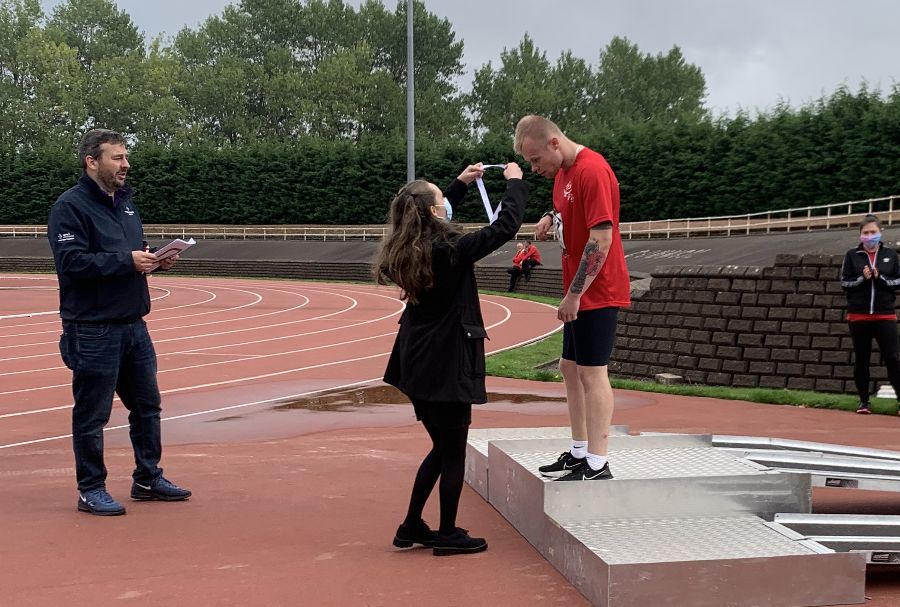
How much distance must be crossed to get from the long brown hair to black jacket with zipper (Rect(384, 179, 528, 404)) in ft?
0.19

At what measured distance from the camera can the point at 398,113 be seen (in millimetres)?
82625

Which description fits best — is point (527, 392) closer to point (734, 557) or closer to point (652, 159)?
point (734, 557)

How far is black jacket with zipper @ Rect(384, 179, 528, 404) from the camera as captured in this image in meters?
5.08

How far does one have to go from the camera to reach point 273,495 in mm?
6676

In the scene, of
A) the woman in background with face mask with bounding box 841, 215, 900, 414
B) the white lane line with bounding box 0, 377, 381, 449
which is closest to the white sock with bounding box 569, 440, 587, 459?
the white lane line with bounding box 0, 377, 381, 449

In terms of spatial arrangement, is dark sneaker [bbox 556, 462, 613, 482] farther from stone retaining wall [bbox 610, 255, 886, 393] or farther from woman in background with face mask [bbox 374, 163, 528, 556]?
stone retaining wall [bbox 610, 255, 886, 393]

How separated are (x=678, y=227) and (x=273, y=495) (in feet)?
107

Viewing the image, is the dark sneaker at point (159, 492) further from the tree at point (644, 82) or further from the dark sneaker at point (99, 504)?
the tree at point (644, 82)

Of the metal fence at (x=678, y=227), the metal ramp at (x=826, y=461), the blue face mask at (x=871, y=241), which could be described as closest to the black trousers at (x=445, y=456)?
the metal ramp at (x=826, y=461)

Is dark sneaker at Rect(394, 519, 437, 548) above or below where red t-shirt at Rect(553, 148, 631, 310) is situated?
below

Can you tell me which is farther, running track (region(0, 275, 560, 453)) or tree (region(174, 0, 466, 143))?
tree (region(174, 0, 466, 143))

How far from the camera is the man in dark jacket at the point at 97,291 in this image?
6078mm

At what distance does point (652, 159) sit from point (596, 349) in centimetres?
4134

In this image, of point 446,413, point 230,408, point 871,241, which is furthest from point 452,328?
point 871,241
